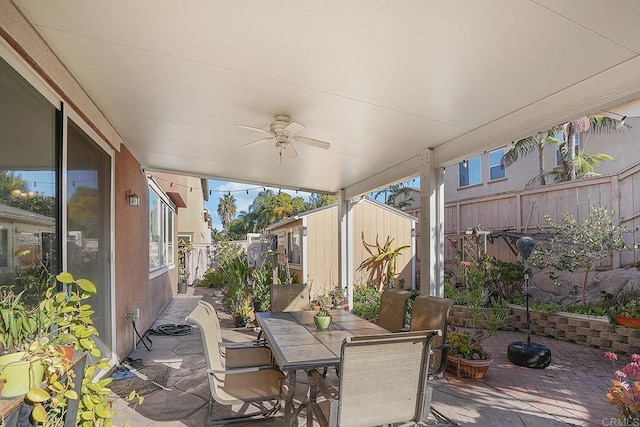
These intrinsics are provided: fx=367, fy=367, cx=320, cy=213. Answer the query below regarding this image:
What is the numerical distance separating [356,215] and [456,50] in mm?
6684

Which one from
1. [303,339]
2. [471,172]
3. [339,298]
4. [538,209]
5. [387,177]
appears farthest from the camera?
[471,172]

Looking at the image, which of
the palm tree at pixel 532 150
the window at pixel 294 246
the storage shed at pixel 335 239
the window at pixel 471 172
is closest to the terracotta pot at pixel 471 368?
the storage shed at pixel 335 239

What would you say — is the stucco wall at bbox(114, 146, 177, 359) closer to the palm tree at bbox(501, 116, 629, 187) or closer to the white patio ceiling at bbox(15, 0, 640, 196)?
the white patio ceiling at bbox(15, 0, 640, 196)

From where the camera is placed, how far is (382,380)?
7.07 feet

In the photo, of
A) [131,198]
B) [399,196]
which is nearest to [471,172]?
[399,196]

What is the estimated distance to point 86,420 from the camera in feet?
5.18

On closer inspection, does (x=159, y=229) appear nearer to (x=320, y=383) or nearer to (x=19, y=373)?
(x=320, y=383)

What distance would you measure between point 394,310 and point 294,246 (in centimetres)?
583

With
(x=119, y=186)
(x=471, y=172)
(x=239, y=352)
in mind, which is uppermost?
(x=471, y=172)

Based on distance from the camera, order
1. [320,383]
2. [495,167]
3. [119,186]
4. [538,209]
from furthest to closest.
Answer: [495,167] < [538,209] < [119,186] < [320,383]

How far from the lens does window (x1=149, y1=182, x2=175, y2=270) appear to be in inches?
291

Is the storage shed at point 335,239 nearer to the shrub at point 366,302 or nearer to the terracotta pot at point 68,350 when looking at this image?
Result: the shrub at point 366,302

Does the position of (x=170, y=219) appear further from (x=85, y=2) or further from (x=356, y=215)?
(x=85, y=2)

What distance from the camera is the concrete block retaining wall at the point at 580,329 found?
499cm
